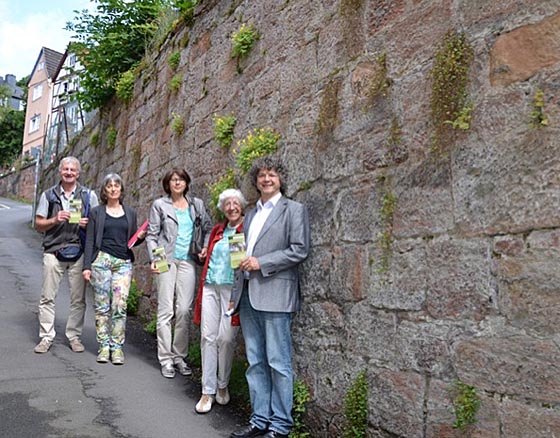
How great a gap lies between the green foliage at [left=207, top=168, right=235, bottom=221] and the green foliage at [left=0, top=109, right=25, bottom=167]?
4581 centimetres

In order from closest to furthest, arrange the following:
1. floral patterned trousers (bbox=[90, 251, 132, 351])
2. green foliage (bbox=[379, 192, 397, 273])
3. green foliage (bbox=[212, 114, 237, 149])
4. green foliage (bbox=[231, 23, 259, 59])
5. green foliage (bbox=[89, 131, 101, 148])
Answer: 1. green foliage (bbox=[379, 192, 397, 273])
2. green foliage (bbox=[231, 23, 259, 59])
3. floral patterned trousers (bbox=[90, 251, 132, 351])
4. green foliage (bbox=[212, 114, 237, 149])
5. green foliage (bbox=[89, 131, 101, 148])

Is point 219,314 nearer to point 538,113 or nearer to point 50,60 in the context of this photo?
point 538,113

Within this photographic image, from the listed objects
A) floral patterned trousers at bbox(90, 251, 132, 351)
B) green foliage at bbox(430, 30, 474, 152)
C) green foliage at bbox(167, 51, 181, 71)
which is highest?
green foliage at bbox(167, 51, 181, 71)

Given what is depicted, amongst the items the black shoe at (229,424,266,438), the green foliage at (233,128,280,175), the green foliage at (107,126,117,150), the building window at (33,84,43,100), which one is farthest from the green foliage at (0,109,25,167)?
the black shoe at (229,424,266,438)

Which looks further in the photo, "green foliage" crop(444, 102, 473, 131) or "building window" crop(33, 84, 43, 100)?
"building window" crop(33, 84, 43, 100)

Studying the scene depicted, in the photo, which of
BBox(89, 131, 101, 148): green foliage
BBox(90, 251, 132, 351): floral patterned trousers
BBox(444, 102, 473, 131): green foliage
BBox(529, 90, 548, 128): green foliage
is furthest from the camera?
BBox(89, 131, 101, 148): green foliage

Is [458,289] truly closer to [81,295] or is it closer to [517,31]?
[517,31]

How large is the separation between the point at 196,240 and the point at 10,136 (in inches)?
1879

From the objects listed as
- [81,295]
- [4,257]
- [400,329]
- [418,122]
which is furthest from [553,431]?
[4,257]

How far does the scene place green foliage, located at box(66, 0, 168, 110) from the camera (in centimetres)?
A: 970

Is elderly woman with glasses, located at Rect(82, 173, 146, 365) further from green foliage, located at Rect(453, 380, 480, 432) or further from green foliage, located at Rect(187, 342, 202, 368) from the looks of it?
green foliage, located at Rect(453, 380, 480, 432)

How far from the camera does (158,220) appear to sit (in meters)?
5.38

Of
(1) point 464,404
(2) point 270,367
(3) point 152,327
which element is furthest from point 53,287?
(1) point 464,404

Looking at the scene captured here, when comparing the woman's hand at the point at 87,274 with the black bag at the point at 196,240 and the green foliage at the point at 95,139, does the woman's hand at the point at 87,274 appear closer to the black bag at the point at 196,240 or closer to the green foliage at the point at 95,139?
the black bag at the point at 196,240
